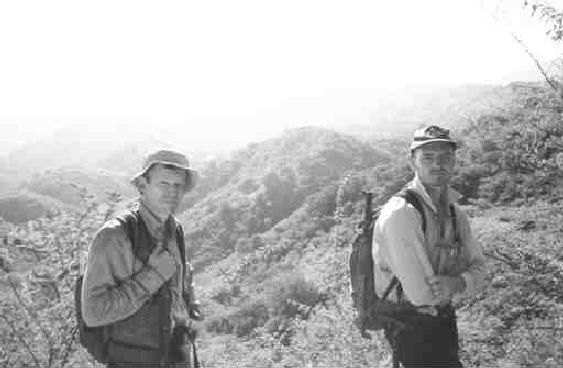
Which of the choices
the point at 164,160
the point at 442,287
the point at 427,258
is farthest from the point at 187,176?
the point at 442,287

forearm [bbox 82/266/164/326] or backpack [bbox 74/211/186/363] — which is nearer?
forearm [bbox 82/266/164/326]

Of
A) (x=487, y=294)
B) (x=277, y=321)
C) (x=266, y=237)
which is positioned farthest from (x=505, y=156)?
(x=266, y=237)

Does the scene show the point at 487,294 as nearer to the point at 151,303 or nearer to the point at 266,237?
the point at 151,303

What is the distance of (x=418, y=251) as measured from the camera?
2.58 metres

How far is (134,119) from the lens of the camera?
171m

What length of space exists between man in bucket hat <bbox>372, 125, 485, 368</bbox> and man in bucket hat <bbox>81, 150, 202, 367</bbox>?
1.04 m

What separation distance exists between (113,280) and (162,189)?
0.50 m

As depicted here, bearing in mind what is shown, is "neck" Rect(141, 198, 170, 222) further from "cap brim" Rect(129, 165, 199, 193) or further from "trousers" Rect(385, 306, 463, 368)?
"trousers" Rect(385, 306, 463, 368)

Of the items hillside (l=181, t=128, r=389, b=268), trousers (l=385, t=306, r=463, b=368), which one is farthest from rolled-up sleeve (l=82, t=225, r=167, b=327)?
hillside (l=181, t=128, r=389, b=268)

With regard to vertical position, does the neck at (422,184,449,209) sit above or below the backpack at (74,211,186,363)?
above

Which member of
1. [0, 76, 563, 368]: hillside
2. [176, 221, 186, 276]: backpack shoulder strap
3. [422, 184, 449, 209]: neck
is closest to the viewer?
[176, 221, 186, 276]: backpack shoulder strap

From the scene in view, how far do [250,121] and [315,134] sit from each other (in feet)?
481

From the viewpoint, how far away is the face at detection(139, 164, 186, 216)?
262 cm

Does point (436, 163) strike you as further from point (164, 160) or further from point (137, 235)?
point (137, 235)
